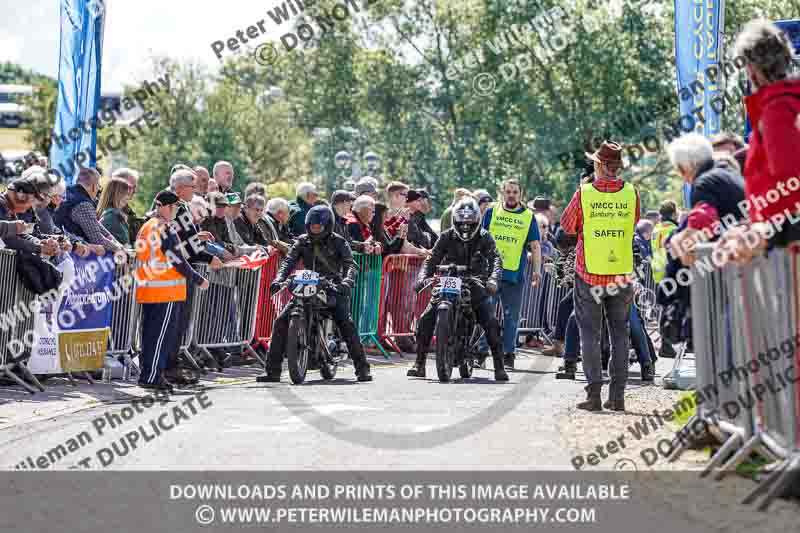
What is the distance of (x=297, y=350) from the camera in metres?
14.5

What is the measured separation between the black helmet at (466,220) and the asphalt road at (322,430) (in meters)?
1.79

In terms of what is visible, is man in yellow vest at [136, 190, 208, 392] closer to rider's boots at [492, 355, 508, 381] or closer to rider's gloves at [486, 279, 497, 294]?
rider's gloves at [486, 279, 497, 294]

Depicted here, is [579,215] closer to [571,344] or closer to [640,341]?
[571,344]

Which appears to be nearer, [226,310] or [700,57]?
[700,57]

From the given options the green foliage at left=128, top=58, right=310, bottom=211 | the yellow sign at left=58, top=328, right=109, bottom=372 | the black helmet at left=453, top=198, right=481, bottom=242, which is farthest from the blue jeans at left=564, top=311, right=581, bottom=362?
the green foliage at left=128, top=58, right=310, bottom=211

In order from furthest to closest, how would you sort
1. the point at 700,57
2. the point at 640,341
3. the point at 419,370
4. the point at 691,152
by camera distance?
1. the point at 640,341
2. the point at 419,370
3. the point at 700,57
4. the point at 691,152

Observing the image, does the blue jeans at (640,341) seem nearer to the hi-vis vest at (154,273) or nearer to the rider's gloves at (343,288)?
the rider's gloves at (343,288)

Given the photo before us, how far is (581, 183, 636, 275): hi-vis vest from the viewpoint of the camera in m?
12.2

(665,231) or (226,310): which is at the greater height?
(665,231)

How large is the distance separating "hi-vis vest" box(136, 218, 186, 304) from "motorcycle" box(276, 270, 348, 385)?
1.25m

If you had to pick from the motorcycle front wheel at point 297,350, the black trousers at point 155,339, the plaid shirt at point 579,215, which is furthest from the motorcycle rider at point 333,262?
the plaid shirt at point 579,215

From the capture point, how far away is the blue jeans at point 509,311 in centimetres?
1722

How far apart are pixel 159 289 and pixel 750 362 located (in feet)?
23.6

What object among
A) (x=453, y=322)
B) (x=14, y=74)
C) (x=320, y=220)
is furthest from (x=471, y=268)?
(x=14, y=74)
